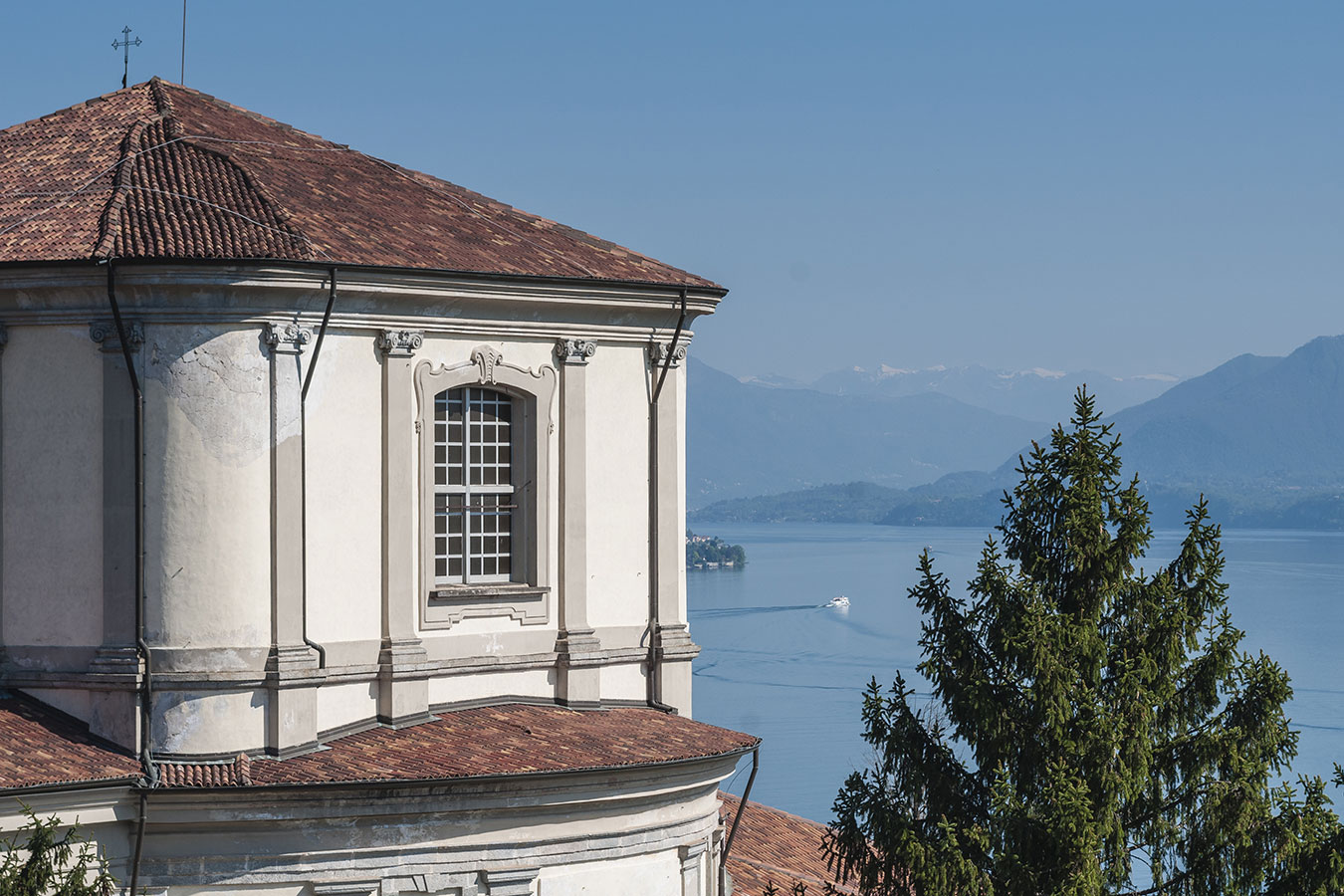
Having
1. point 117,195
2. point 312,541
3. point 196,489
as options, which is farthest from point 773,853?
point 117,195

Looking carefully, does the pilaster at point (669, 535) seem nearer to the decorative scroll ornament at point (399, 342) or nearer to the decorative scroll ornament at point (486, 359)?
the decorative scroll ornament at point (486, 359)

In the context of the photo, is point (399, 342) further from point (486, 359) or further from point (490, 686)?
point (490, 686)

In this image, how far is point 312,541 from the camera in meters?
19.5

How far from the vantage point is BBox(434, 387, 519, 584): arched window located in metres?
20.9

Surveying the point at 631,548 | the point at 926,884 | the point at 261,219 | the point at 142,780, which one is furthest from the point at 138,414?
the point at 926,884

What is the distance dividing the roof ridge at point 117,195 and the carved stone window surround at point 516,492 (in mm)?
3585

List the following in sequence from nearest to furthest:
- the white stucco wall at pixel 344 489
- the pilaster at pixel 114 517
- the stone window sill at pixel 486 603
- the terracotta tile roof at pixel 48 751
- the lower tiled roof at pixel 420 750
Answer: the terracotta tile roof at pixel 48 751 → the lower tiled roof at pixel 420 750 → the pilaster at pixel 114 517 → the white stucco wall at pixel 344 489 → the stone window sill at pixel 486 603

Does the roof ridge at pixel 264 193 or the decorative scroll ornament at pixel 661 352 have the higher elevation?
the roof ridge at pixel 264 193

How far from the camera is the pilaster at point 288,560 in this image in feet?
61.8

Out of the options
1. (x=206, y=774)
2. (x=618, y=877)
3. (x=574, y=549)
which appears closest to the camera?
(x=206, y=774)

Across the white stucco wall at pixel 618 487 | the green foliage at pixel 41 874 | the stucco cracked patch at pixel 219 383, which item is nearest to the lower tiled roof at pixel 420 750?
the white stucco wall at pixel 618 487

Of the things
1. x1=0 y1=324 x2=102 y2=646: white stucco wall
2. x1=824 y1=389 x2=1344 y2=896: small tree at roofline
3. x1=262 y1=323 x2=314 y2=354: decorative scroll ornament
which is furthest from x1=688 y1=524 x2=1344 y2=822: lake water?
x1=824 y1=389 x2=1344 y2=896: small tree at roofline

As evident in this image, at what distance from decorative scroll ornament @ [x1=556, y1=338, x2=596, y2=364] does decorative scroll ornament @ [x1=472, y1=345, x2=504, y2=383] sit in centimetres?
85

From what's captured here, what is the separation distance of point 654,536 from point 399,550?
362 cm
